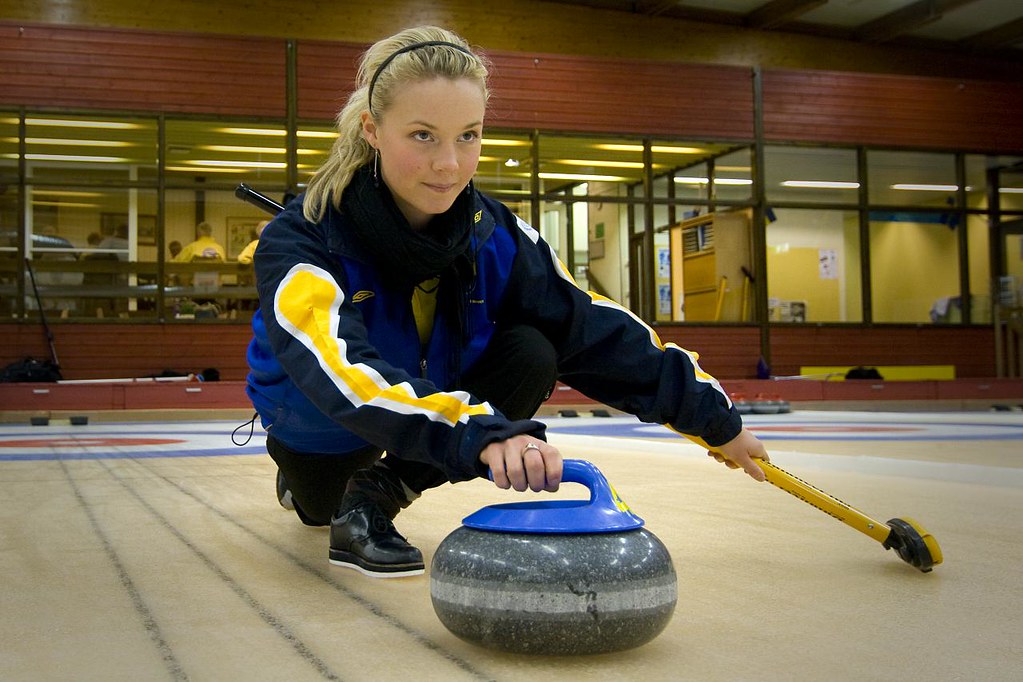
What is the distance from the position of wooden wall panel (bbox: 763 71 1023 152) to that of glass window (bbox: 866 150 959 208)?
0.27m

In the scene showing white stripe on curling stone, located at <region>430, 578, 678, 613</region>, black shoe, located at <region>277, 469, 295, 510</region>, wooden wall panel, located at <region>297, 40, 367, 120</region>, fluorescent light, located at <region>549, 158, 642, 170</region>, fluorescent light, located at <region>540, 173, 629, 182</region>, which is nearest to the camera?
white stripe on curling stone, located at <region>430, 578, 678, 613</region>

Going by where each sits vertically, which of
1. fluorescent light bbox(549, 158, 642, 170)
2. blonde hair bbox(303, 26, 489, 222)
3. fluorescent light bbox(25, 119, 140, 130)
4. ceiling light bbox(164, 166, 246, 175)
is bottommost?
blonde hair bbox(303, 26, 489, 222)

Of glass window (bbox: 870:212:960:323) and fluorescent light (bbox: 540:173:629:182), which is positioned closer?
fluorescent light (bbox: 540:173:629:182)

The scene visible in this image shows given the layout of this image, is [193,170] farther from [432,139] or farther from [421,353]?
[432,139]

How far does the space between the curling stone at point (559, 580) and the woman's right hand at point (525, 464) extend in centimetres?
6

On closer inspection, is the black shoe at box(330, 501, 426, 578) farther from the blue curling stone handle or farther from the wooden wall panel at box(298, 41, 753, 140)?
the wooden wall panel at box(298, 41, 753, 140)

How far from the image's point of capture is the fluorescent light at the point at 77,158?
1025 centimetres

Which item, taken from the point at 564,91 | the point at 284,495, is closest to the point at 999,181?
the point at 564,91

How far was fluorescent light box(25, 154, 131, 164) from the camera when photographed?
10.2 meters

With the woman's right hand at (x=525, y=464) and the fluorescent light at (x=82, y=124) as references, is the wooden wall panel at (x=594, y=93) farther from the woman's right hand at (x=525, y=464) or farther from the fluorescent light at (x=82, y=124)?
the woman's right hand at (x=525, y=464)

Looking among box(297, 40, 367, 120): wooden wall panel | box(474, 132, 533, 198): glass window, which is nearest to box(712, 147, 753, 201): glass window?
box(474, 132, 533, 198): glass window

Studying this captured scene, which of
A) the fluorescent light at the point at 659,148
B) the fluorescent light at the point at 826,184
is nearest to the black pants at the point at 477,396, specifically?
the fluorescent light at the point at 659,148

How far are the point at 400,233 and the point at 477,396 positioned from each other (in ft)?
1.33

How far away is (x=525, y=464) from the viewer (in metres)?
0.98
